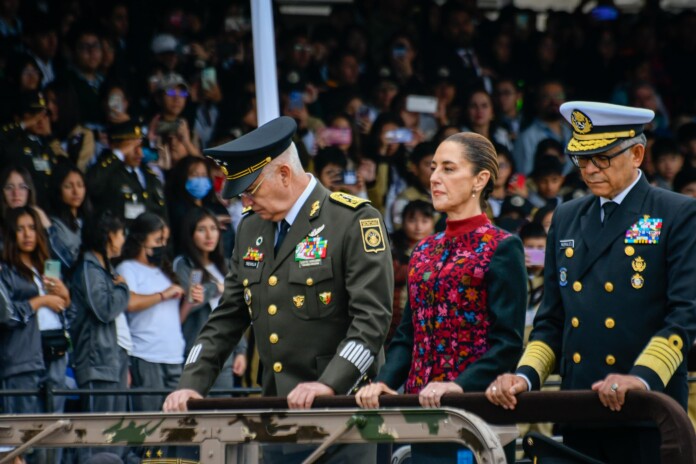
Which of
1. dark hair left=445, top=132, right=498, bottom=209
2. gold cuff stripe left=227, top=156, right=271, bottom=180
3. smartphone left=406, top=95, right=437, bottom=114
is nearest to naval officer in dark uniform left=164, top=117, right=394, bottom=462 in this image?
gold cuff stripe left=227, top=156, right=271, bottom=180

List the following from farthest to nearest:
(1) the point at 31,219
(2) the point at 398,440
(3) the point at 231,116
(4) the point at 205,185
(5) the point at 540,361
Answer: (3) the point at 231,116 → (4) the point at 205,185 → (1) the point at 31,219 → (5) the point at 540,361 → (2) the point at 398,440

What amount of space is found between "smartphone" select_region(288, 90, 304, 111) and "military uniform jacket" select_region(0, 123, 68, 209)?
2.54 meters

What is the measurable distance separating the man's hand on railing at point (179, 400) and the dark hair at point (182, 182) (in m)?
5.13

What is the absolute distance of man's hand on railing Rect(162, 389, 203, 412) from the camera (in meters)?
4.54

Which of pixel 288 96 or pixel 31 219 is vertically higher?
pixel 288 96

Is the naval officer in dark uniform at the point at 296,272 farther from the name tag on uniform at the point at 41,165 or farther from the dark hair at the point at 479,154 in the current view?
the name tag on uniform at the point at 41,165

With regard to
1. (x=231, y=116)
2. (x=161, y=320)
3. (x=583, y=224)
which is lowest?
(x=161, y=320)

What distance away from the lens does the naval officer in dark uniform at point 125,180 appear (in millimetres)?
9328

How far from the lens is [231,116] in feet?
36.4

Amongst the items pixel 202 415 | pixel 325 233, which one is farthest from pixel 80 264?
pixel 202 415

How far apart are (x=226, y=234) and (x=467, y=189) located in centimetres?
548

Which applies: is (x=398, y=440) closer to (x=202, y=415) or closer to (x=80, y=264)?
(x=202, y=415)

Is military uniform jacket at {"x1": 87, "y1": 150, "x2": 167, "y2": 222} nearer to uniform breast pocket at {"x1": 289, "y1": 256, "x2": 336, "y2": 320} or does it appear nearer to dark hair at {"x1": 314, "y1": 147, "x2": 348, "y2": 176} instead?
dark hair at {"x1": 314, "y1": 147, "x2": 348, "y2": 176}

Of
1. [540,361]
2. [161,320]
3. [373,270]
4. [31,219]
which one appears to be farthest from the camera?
[161,320]
